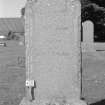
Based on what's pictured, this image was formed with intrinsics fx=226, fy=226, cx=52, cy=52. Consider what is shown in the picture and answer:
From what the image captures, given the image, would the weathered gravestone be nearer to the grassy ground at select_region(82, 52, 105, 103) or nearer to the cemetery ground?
the cemetery ground

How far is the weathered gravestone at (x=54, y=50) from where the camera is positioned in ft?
16.0

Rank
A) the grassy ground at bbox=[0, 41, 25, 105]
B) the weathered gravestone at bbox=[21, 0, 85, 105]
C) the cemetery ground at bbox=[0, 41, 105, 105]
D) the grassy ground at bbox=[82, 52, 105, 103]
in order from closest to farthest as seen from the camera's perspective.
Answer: the weathered gravestone at bbox=[21, 0, 85, 105], the grassy ground at bbox=[0, 41, 25, 105], the cemetery ground at bbox=[0, 41, 105, 105], the grassy ground at bbox=[82, 52, 105, 103]

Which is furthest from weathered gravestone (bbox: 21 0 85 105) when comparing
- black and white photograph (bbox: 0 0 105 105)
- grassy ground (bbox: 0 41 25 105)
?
grassy ground (bbox: 0 41 25 105)

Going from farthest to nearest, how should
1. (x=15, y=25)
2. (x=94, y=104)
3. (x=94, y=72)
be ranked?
A: (x=15, y=25) → (x=94, y=72) → (x=94, y=104)

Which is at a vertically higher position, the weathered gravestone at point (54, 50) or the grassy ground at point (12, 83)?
the weathered gravestone at point (54, 50)

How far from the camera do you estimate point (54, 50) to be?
4.95 m

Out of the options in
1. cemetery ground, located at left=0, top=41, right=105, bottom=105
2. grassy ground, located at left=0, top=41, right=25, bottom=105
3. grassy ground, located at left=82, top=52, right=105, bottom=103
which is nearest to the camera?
grassy ground, located at left=0, top=41, right=25, bottom=105

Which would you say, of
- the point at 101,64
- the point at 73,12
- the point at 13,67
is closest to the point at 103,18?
the point at 101,64

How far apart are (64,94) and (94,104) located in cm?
164

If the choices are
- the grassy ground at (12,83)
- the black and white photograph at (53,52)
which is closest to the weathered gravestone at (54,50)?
the black and white photograph at (53,52)

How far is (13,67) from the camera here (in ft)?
26.4

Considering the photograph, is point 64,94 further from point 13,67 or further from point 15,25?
point 15,25

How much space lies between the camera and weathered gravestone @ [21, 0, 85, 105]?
192 inches

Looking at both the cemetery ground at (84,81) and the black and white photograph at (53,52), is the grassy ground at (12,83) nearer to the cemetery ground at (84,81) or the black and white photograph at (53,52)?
the cemetery ground at (84,81)
